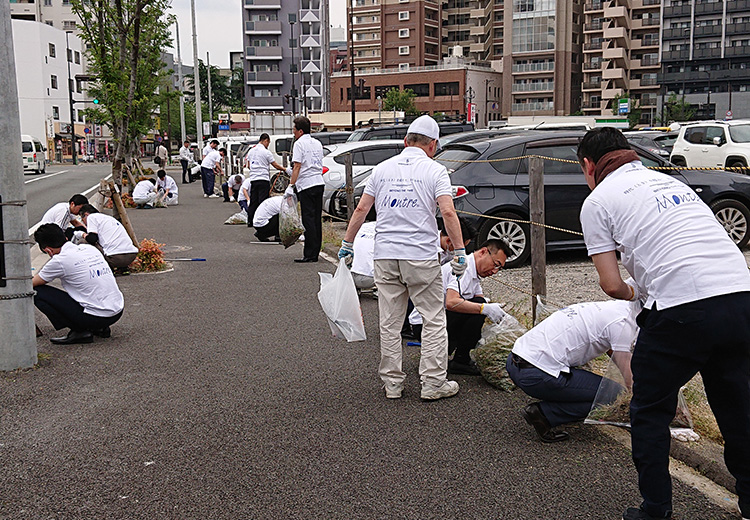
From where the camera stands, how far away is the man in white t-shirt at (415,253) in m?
5.28

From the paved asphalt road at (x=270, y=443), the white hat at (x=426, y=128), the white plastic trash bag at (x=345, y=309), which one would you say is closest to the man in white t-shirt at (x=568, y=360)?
the paved asphalt road at (x=270, y=443)

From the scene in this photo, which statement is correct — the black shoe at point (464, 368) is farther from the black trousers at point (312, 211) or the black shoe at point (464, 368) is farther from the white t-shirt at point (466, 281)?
the black trousers at point (312, 211)

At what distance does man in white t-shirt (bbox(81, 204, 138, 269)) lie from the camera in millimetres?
9727

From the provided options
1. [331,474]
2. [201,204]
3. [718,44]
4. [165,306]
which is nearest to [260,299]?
[165,306]

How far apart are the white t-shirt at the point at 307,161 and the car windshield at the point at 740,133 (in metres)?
15.0

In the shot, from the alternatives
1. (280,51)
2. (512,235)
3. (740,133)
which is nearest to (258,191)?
(512,235)

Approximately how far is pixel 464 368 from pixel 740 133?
19.1 m

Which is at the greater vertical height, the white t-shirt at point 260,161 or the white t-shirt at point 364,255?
the white t-shirt at point 260,161

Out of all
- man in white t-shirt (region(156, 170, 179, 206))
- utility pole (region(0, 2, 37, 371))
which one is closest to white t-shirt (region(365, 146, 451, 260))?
utility pole (region(0, 2, 37, 371))

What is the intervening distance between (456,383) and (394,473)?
A: 149 cm

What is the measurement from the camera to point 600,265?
3494 mm

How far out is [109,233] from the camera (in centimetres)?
1005

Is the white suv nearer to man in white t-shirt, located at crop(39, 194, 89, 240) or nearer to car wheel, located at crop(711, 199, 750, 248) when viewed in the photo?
car wheel, located at crop(711, 199, 750, 248)

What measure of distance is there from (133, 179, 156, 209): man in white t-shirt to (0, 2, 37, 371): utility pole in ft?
54.0
